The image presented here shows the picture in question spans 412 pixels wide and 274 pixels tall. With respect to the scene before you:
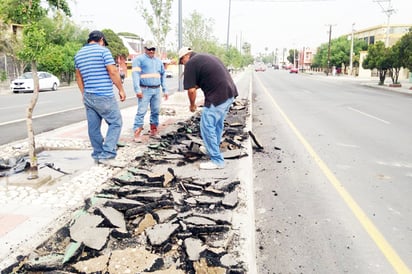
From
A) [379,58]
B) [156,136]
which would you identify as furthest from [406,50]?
[156,136]

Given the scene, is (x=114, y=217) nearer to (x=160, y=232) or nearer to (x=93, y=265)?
(x=160, y=232)

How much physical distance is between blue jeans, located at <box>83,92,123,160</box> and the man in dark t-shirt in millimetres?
1214

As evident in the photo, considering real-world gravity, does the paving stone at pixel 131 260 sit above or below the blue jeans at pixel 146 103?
below

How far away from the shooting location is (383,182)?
19.1ft

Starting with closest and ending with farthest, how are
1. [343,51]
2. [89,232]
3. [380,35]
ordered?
[89,232]
[380,35]
[343,51]

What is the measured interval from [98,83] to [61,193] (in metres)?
1.81

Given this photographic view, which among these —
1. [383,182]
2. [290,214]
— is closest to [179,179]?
[290,214]

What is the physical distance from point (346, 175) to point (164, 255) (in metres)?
3.90

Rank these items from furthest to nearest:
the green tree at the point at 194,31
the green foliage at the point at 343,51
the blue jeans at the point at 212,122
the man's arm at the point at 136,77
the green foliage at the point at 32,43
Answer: the green foliage at the point at 343,51
the green tree at the point at 194,31
the man's arm at the point at 136,77
the blue jeans at the point at 212,122
the green foliage at the point at 32,43

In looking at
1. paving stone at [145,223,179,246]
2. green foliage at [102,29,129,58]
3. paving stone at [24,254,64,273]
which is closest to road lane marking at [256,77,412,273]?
paving stone at [145,223,179,246]

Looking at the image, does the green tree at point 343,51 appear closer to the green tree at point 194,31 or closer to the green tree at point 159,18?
the green tree at point 194,31

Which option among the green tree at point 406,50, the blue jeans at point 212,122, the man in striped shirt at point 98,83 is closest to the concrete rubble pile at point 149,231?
the blue jeans at point 212,122

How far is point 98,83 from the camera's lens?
5.79 m

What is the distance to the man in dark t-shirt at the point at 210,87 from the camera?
5.61 metres
